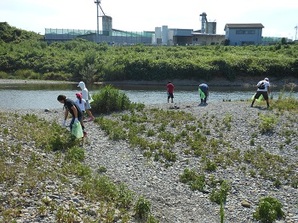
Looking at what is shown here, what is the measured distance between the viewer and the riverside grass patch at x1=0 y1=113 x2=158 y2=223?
9406 millimetres

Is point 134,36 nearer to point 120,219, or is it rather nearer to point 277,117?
point 277,117

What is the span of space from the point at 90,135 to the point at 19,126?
397 centimetres

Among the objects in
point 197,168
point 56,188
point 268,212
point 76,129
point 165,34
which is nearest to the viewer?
point 56,188

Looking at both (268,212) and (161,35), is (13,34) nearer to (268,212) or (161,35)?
(161,35)

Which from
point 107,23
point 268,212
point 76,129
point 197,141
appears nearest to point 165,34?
point 107,23

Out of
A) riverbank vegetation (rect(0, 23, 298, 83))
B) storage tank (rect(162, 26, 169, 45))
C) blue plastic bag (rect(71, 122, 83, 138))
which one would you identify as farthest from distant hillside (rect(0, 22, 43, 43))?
blue plastic bag (rect(71, 122, 83, 138))

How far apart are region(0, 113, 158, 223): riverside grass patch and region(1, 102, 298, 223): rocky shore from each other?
0.98 meters

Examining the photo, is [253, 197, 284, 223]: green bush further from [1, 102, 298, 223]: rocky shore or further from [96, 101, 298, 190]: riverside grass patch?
[96, 101, 298, 190]: riverside grass patch

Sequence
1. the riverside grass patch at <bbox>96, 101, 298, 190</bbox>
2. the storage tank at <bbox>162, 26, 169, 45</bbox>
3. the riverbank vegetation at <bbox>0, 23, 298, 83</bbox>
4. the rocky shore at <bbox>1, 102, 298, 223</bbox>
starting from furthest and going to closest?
the storage tank at <bbox>162, 26, 169, 45</bbox>
the riverbank vegetation at <bbox>0, 23, 298, 83</bbox>
the riverside grass patch at <bbox>96, 101, 298, 190</bbox>
the rocky shore at <bbox>1, 102, 298, 223</bbox>

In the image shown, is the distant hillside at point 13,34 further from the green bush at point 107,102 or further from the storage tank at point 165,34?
the green bush at point 107,102

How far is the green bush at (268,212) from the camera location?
1127 centimetres

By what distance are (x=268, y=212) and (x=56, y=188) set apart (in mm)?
7025

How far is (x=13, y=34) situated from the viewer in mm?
106250

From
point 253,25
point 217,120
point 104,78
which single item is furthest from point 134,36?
point 217,120
